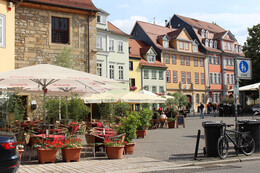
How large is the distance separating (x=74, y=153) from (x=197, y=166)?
3.28 meters

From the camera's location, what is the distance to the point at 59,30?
70.6ft

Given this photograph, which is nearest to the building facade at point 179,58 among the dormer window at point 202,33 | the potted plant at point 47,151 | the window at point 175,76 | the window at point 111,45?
the window at point 175,76

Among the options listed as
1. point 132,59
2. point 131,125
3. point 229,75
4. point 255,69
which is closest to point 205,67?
point 229,75

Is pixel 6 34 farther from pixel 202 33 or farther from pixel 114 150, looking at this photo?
pixel 202 33

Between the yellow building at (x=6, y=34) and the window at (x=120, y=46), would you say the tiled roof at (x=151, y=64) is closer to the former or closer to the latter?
the window at (x=120, y=46)

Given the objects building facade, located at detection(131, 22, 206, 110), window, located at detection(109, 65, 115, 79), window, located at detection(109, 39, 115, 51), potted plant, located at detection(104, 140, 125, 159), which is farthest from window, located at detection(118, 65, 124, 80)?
potted plant, located at detection(104, 140, 125, 159)

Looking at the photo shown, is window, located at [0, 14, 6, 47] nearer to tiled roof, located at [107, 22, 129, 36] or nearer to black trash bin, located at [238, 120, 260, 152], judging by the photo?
black trash bin, located at [238, 120, 260, 152]

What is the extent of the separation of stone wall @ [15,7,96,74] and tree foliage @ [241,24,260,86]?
28791 mm

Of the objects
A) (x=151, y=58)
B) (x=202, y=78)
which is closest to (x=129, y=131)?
(x=151, y=58)

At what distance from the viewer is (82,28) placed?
2225 cm

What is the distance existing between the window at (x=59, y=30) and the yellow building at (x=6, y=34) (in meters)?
4.55

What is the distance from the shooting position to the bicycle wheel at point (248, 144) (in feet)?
31.5

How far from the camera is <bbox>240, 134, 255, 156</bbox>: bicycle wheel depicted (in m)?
9.61

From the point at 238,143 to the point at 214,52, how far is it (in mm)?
48799
